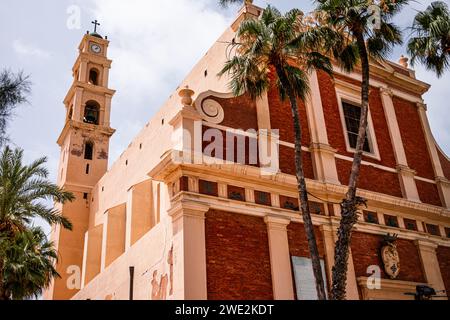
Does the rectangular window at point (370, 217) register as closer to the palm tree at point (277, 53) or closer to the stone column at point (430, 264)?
the stone column at point (430, 264)

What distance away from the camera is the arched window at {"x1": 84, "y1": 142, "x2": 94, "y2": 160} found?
37.0 m

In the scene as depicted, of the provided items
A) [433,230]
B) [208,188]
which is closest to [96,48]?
[208,188]

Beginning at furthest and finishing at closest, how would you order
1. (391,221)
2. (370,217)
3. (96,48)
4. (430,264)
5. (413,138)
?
(96,48) → (413,138) → (391,221) → (430,264) → (370,217)

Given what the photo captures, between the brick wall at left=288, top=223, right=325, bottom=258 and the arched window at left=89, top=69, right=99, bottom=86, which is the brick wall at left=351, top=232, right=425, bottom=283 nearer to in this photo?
the brick wall at left=288, top=223, right=325, bottom=258

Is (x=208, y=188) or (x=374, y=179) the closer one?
(x=208, y=188)

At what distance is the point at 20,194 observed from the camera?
18609 mm

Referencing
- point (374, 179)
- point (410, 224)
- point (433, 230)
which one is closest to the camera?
point (410, 224)

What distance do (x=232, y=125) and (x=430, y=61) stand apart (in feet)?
21.3

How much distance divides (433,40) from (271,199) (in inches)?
276

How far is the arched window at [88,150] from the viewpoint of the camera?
36969 mm

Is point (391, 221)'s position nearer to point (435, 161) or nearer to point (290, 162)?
point (290, 162)

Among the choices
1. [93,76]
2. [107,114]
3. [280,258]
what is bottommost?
[280,258]

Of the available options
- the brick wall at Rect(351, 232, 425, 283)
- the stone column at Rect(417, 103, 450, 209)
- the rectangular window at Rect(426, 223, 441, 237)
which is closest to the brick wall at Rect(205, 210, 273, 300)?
the brick wall at Rect(351, 232, 425, 283)

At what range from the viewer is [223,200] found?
1509 cm
